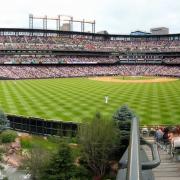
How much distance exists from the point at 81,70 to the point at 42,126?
95110 millimetres

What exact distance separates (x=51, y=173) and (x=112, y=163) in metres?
5.43

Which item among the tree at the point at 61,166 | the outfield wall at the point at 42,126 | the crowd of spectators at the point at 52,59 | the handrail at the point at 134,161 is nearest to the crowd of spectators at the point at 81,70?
the crowd of spectators at the point at 52,59

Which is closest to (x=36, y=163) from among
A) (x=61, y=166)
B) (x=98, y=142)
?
(x=61, y=166)

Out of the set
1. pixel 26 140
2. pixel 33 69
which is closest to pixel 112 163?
pixel 26 140

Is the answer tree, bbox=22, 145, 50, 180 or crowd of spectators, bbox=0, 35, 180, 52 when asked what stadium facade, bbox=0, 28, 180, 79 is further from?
tree, bbox=22, 145, 50, 180

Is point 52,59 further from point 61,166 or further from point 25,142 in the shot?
point 61,166

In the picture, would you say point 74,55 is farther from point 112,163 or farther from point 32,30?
point 112,163

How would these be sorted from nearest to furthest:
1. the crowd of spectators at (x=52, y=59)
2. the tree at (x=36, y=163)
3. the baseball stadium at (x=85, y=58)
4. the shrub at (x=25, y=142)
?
1. the tree at (x=36, y=163)
2. the shrub at (x=25, y=142)
3. the baseball stadium at (x=85, y=58)
4. the crowd of spectators at (x=52, y=59)

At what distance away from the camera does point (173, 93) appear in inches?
2469

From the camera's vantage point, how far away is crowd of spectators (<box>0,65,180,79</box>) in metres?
115

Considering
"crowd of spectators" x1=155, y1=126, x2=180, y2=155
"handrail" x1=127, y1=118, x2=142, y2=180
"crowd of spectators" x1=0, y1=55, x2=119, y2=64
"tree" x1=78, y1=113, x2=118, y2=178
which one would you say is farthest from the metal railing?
"crowd of spectators" x1=0, y1=55, x2=119, y2=64

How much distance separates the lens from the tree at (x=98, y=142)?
2225 centimetres

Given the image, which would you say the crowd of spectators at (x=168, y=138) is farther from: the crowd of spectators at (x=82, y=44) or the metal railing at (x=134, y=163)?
the crowd of spectators at (x=82, y=44)

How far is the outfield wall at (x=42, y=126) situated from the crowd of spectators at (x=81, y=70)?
73502mm
